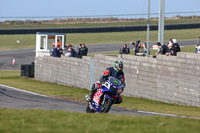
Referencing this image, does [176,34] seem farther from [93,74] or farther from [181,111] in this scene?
[181,111]

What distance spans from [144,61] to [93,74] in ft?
15.4

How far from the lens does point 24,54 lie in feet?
163

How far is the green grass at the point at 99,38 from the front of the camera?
2210 inches

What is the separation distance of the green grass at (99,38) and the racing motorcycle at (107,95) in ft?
140

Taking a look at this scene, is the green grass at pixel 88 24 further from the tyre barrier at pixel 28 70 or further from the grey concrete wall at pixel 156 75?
the grey concrete wall at pixel 156 75

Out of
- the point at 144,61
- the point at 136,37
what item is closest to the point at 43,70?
the point at 144,61

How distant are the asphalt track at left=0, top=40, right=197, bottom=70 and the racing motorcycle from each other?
28.1m

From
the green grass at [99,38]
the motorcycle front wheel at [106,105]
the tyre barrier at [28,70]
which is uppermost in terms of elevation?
the green grass at [99,38]

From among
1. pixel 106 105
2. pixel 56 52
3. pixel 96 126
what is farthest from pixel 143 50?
pixel 96 126

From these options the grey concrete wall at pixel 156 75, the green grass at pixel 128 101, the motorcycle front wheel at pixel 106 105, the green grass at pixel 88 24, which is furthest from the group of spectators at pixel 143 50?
the green grass at pixel 88 24

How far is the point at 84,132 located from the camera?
7.33 metres

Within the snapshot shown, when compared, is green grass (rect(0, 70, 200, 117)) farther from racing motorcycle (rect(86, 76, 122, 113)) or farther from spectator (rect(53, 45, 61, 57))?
racing motorcycle (rect(86, 76, 122, 113))

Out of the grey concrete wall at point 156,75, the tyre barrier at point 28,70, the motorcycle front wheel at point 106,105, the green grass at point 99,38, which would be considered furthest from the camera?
the green grass at point 99,38

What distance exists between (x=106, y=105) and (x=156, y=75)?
7.52 meters
